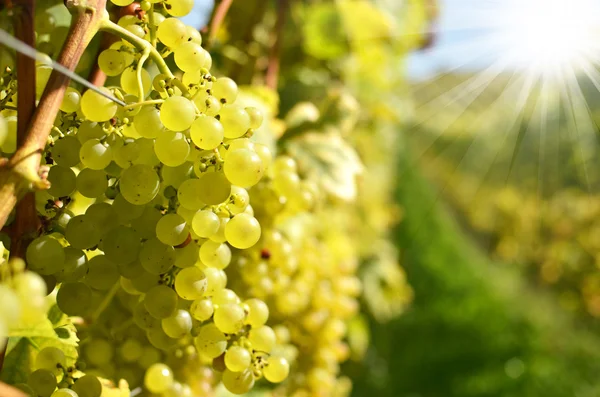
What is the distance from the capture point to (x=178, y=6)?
1.29ft

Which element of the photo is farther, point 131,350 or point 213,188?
point 131,350

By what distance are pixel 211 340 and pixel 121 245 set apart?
9cm

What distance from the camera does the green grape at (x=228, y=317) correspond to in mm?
399

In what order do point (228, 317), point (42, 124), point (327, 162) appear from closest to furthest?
point (42, 124) < point (228, 317) < point (327, 162)

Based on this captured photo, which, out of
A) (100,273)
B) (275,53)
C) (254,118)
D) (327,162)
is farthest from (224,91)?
(275,53)

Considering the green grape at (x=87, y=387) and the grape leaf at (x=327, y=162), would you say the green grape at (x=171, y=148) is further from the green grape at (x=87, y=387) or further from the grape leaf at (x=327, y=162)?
the grape leaf at (x=327, y=162)

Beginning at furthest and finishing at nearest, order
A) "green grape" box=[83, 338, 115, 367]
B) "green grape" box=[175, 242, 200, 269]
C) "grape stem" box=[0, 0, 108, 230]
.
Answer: "green grape" box=[83, 338, 115, 367] → "green grape" box=[175, 242, 200, 269] → "grape stem" box=[0, 0, 108, 230]

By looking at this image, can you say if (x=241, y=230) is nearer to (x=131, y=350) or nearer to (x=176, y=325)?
(x=176, y=325)

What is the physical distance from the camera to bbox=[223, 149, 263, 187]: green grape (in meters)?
0.35

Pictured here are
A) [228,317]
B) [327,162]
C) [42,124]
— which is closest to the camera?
[42,124]

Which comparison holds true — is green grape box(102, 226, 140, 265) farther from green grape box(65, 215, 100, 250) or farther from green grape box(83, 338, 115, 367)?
green grape box(83, 338, 115, 367)

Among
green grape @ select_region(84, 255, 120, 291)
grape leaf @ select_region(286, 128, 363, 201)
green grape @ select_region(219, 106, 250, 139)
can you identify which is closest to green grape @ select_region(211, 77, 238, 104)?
green grape @ select_region(219, 106, 250, 139)

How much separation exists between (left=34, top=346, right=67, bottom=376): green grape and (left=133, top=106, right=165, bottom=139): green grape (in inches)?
5.8

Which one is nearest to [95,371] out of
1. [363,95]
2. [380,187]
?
[363,95]
